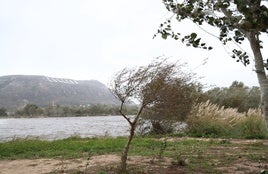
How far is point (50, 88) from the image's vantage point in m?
116

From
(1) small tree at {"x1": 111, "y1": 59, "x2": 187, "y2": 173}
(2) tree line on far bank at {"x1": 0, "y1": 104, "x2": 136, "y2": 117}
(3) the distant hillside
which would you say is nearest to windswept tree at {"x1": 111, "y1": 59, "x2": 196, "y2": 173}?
(1) small tree at {"x1": 111, "y1": 59, "x2": 187, "y2": 173}

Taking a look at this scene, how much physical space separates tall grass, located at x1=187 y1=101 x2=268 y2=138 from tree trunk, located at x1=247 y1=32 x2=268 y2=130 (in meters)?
9.12

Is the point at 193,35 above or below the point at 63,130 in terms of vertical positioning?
above

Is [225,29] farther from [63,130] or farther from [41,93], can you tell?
[41,93]

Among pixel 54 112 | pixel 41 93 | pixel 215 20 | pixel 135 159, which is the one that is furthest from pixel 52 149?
pixel 41 93

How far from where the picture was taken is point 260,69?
14.4 ft

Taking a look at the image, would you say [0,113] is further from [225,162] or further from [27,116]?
[225,162]

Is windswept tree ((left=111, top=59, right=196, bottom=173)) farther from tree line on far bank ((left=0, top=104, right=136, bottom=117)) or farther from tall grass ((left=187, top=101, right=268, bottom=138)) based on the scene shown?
tree line on far bank ((left=0, top=104, right=136, bottom=117))

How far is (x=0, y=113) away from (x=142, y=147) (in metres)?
52.8

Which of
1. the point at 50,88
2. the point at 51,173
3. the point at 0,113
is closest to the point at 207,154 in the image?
the point at 51,173

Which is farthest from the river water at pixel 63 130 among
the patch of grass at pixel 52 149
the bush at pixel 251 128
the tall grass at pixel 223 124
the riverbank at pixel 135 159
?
the bush at pixel 251 128

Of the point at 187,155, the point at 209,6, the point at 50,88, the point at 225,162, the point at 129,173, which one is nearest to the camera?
the point at 209,6

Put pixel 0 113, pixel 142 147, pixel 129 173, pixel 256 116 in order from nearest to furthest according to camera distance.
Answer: pixel 129 173 → pixel 142 147 → pixel 256 116 → pixel 0 113

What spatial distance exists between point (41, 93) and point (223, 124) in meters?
93.5
